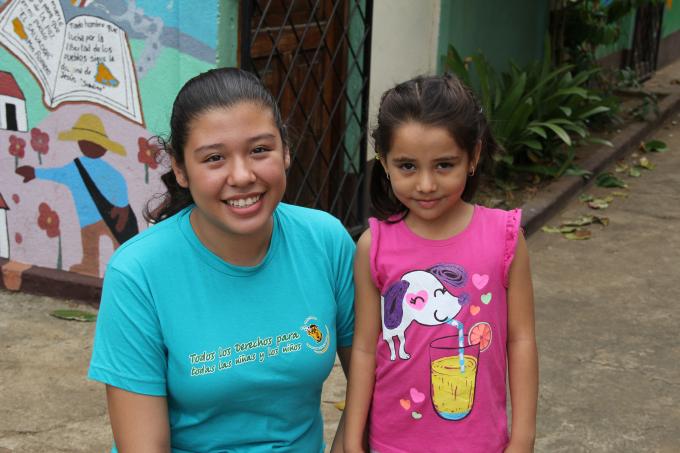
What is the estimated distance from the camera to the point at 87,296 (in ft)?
15.1

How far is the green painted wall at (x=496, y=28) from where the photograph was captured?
6.46 m

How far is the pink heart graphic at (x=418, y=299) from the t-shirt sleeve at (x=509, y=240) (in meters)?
0.18

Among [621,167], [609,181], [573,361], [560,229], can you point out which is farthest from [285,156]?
[621,167]

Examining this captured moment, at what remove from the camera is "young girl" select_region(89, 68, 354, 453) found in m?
1.98

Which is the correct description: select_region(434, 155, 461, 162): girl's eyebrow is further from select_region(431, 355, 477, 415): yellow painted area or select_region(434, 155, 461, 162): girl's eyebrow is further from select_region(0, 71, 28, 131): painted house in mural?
select_region(0, 71, 28, 131): painted house in mural

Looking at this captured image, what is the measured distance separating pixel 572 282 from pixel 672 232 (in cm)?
131

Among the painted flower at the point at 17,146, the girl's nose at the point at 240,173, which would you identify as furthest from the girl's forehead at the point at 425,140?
the painted flower at the point at 17,146

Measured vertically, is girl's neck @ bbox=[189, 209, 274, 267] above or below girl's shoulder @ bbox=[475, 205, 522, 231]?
below

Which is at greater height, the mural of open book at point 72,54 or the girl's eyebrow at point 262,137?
the girl's eyebrow at point 262,137

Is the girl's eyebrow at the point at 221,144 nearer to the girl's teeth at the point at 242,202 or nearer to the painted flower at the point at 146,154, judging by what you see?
the girl's teeth at the point at 242,202

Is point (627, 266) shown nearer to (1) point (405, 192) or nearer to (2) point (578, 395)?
(2) point (578, 395)

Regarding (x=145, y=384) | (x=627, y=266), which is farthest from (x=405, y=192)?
(x=627, y=266)

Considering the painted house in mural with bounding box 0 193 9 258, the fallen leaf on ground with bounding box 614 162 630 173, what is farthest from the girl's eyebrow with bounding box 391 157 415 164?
the fallen leaf on ground with bounding box 614 162 630 173

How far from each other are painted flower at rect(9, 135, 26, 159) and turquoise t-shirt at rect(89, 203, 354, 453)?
2745mm
